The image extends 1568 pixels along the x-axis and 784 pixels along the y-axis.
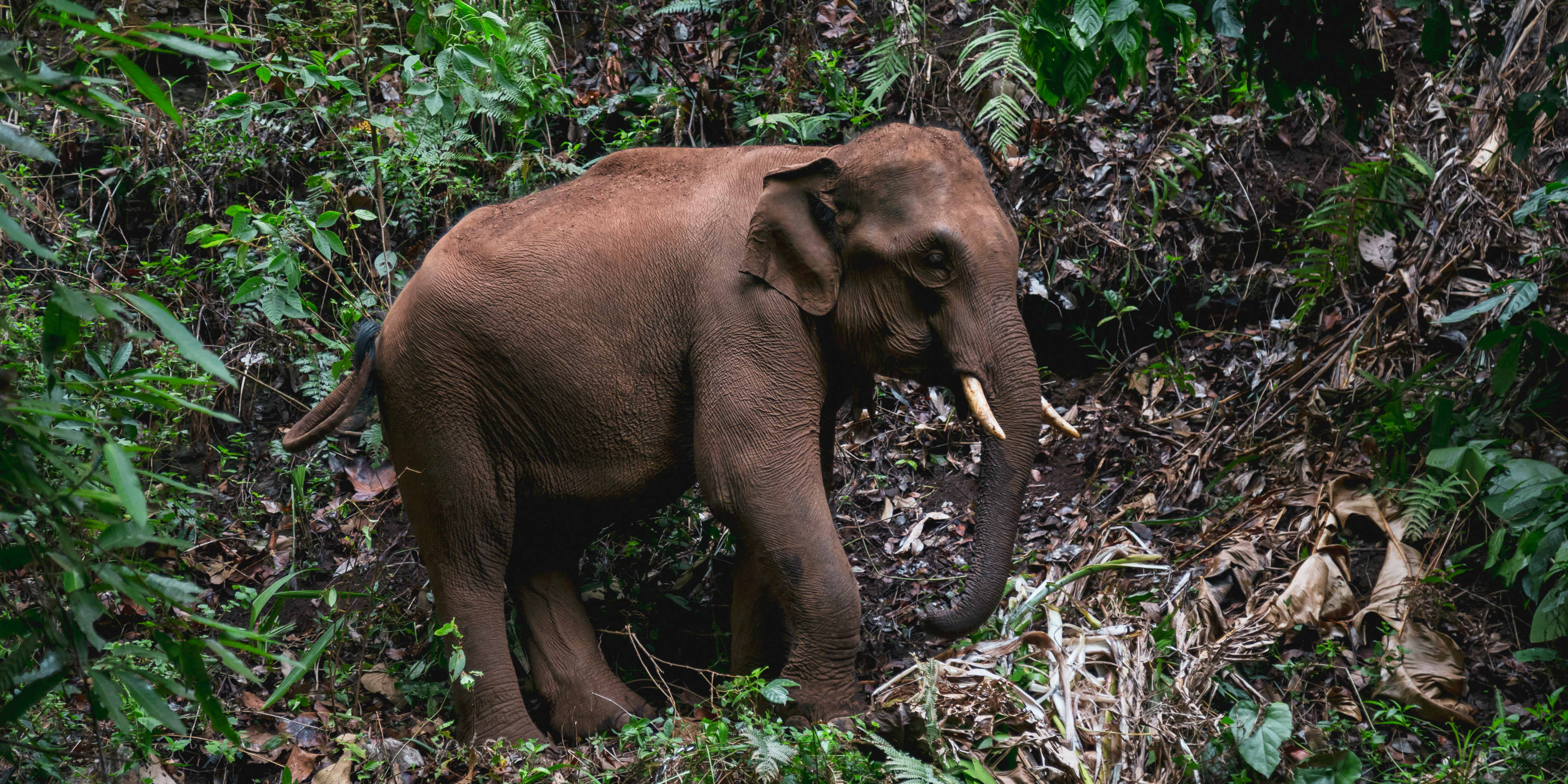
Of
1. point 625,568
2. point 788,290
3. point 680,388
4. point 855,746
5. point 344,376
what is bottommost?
point 625,568

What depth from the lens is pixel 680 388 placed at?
470cm

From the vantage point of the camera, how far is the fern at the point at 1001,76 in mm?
6844

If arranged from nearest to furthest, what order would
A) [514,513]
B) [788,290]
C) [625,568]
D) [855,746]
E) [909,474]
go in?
[855,746], [788,290], [514,513], [625,568], [909,474]

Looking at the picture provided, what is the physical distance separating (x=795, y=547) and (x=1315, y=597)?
6.77 feet

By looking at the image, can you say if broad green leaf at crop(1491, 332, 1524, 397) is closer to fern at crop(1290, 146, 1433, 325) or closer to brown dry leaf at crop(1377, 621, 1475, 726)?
brown dry leaf at crop(1377, 621, 1475, 726)

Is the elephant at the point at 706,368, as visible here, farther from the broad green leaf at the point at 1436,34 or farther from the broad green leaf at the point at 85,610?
the broad green leaf at the point at 85,610

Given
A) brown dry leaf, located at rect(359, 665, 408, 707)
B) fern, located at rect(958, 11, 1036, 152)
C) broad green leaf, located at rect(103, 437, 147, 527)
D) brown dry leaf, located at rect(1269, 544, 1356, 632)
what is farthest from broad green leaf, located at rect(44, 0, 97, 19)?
fern, located at rect(958, 11, 1036, 152)

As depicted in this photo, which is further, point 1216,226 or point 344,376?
point 1216,226

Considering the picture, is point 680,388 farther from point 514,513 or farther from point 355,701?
point 355,701

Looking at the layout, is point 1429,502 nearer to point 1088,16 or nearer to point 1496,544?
point 1496,544

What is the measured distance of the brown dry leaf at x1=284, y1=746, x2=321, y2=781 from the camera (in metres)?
4.43

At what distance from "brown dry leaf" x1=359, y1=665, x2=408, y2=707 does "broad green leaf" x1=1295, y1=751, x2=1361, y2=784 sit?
3.62 meters

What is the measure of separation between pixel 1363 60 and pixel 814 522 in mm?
2766

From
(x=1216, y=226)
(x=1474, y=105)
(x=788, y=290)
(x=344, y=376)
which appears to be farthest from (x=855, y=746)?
(x=1474, y=105)
